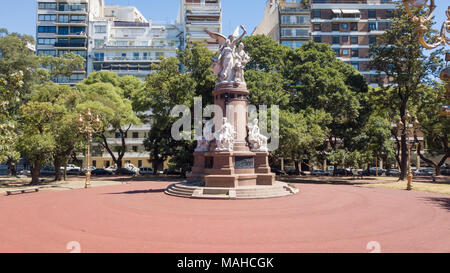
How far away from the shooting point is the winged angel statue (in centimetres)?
1945

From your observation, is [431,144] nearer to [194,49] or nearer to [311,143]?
[311,143]

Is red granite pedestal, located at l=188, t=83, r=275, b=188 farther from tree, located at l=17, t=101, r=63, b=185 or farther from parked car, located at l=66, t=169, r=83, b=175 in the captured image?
parked car, located at l=66, t=169, r=83, b=175

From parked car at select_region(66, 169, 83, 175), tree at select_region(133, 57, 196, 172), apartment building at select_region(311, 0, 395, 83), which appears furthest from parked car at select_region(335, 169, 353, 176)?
parked car at select_region(66, 169, 83, 175)

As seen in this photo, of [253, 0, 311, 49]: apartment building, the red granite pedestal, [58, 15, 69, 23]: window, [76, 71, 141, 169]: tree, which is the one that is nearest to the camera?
the red granite pedestal

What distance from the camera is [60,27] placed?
62.1 meters

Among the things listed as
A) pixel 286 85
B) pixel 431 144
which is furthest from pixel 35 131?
pixel 431 144

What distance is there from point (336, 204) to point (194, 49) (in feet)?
75.6

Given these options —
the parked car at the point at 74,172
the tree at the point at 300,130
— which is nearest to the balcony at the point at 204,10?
the parked car at the point at 74,172

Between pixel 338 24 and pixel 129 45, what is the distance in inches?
1596

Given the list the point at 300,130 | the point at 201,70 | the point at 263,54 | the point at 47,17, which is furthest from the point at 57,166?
the point at 47,17

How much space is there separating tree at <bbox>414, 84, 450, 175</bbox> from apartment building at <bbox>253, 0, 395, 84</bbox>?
766 inches

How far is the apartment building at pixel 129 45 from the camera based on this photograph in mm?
57969

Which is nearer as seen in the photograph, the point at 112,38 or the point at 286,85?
the point at 286,85

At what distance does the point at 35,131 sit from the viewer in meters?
24.4
